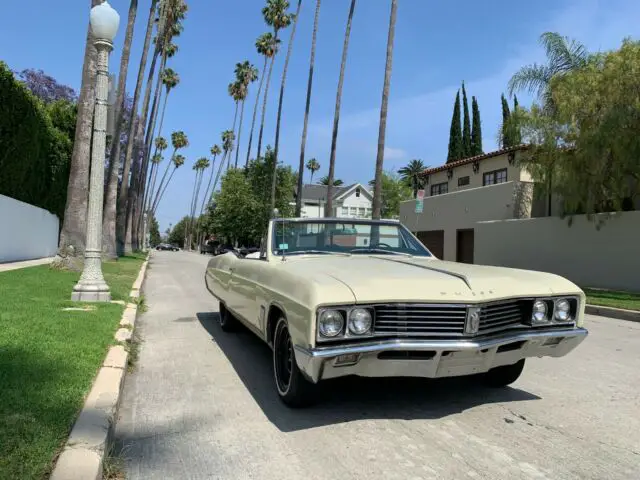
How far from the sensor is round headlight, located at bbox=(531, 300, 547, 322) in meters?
4.34

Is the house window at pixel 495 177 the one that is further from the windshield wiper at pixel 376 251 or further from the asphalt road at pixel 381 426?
the windshield wiper at pixel 376 251

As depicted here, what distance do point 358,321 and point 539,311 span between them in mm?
1559

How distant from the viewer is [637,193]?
668 inches

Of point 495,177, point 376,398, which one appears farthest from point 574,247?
point 376,398

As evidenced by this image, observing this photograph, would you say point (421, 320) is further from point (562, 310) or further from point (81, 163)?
point (81, 163)

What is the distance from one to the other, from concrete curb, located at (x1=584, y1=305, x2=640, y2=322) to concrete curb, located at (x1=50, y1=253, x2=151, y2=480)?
32.7 ft

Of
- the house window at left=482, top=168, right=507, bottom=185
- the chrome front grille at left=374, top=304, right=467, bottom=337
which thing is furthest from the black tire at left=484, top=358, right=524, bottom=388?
the house window at left=482, top=168, right=507, bottom=185

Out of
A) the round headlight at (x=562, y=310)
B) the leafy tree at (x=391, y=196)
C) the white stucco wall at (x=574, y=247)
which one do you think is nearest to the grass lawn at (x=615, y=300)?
the white stucco wall at (x=574, y=247)

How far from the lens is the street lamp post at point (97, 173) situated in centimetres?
931

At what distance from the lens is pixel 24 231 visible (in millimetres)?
19797

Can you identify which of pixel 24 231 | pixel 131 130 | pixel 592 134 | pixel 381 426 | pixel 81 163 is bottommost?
pixel 381 426

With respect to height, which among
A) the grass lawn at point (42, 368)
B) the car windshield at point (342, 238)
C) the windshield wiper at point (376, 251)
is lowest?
the grass lawn at point (42, 368)

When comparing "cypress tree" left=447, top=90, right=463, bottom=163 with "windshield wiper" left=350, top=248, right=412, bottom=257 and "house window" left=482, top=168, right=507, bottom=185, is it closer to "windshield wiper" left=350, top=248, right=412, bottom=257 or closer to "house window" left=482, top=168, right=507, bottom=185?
"house window" left=482, top=168, right=507, bottom=185

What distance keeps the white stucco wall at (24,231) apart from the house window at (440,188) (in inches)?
774
